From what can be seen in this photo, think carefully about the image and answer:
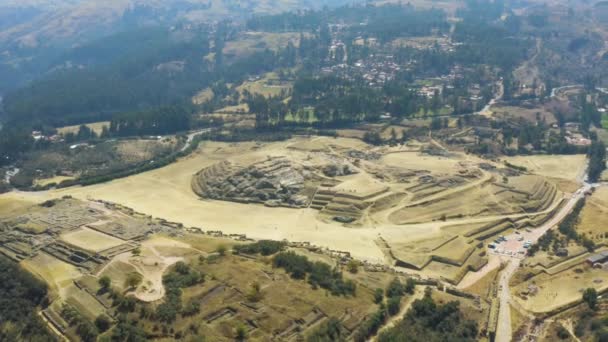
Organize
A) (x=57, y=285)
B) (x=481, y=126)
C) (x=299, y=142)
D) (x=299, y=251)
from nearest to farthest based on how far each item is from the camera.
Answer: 1. (x=57, y=285)
2. (x=299, y=251)
3. (x=299, y=142)
4. (x=481, y=126)

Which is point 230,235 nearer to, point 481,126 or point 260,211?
point 260,211

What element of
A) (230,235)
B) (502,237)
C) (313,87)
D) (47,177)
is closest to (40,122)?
(47,177)

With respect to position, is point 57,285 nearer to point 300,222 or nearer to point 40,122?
point 300,222

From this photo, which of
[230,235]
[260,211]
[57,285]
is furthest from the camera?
[260,211]

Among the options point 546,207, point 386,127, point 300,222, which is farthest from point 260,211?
point 386,127

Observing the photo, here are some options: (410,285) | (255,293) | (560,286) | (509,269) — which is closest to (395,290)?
(410,285)

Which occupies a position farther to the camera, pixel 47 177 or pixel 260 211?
pixel 47 177

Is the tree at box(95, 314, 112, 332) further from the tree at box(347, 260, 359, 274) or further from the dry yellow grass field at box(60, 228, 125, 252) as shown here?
the tree at box(347, 260, 359, 274)
